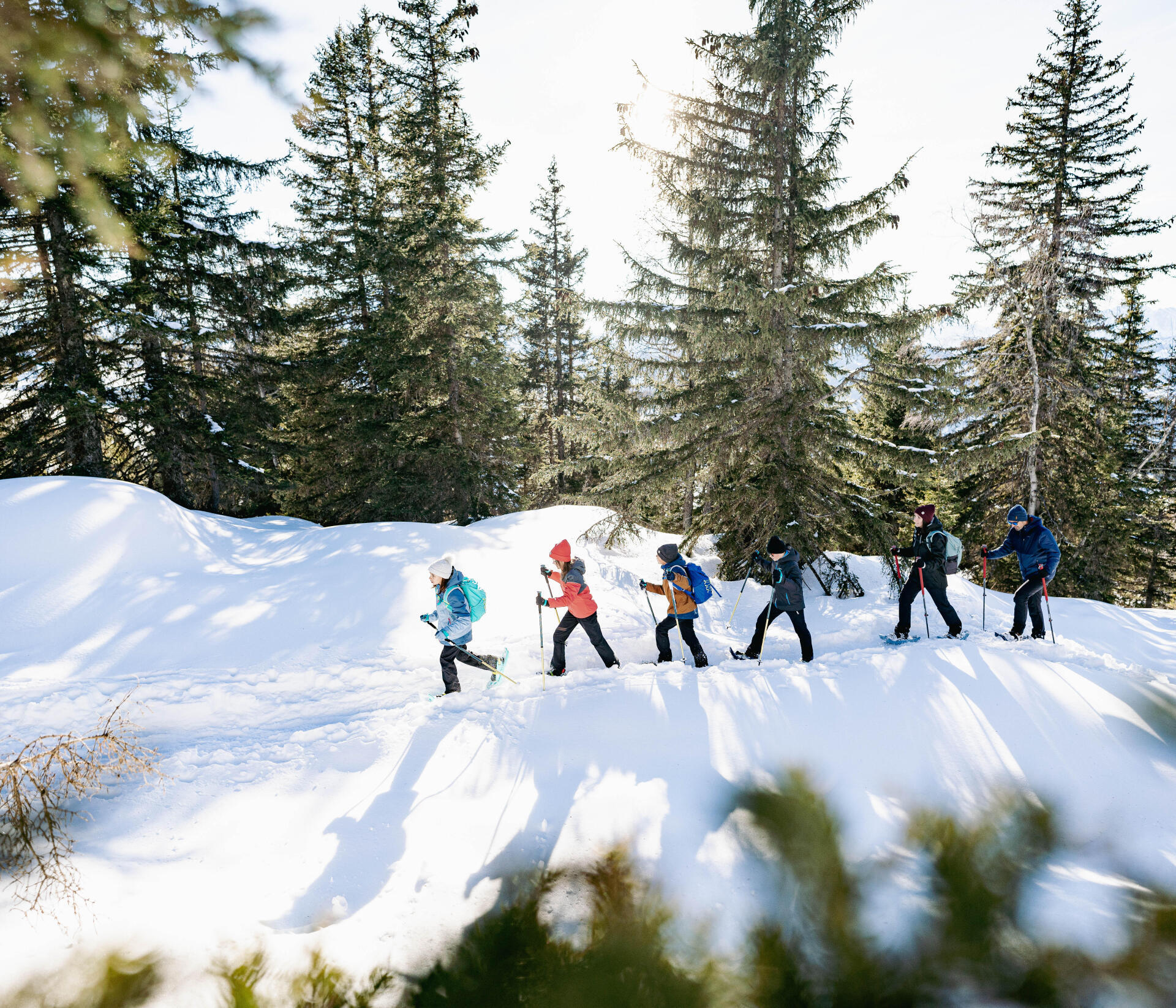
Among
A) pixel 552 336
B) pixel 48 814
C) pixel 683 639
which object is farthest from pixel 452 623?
pixel 552 336

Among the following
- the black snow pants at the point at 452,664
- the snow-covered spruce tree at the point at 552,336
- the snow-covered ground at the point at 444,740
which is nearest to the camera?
the snow-covered ground at the point at 444,740

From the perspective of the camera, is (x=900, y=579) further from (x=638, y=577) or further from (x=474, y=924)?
(x=474, y=924)

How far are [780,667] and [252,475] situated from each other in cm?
1469

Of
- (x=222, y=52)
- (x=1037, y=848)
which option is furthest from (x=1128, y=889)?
(x=222, y=52)

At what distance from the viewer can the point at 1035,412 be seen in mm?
14320

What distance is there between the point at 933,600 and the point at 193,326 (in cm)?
1786

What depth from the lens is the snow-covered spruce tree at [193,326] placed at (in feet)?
41.9

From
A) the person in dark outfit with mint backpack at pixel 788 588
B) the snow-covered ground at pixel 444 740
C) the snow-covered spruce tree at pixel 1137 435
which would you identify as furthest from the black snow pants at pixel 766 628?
the snow-covered spruce tree at pixel 1137 435

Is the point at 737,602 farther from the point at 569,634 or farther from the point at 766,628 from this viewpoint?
the point at 569,634

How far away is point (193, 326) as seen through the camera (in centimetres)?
1473

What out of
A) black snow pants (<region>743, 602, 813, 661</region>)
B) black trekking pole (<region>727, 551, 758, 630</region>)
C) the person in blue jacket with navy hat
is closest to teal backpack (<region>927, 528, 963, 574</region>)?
the person in blue jacket with navy hat

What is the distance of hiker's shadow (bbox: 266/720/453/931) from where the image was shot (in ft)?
11.9

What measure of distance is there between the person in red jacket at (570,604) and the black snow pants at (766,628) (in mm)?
2033

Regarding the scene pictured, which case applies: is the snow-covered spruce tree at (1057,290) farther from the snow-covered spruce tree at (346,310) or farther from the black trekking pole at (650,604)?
the snow-covered spruce tree at (346,310)
